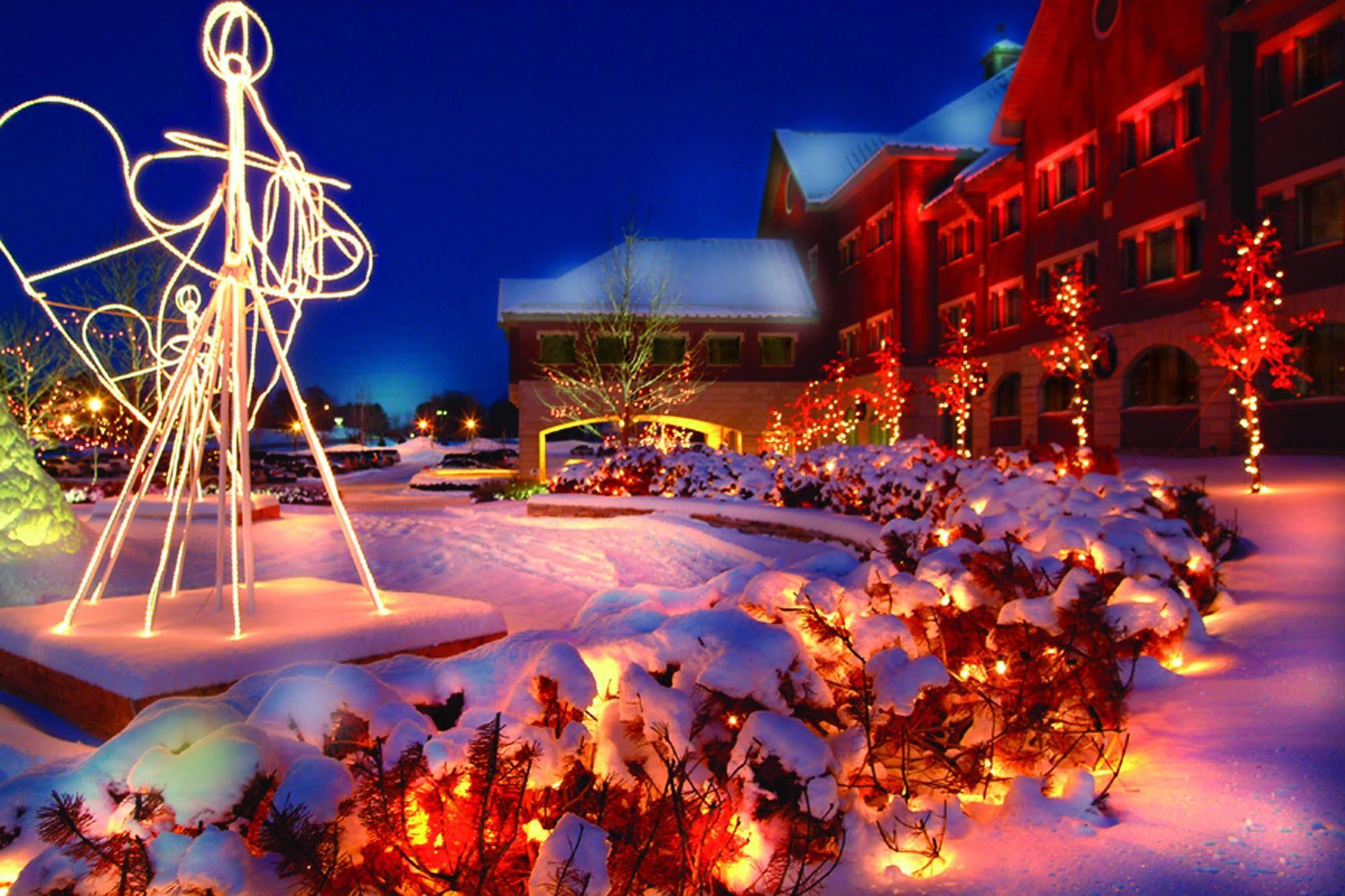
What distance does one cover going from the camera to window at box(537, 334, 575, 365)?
33.2 metres

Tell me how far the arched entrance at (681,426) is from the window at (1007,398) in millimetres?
9008

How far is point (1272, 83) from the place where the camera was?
1784 centimetres

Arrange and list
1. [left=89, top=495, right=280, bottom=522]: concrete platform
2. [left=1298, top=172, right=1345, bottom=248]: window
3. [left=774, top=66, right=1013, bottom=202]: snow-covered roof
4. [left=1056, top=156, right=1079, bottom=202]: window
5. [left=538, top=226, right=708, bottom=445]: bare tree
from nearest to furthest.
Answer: [left=89, top=495, right=280, bottom=522]: concrete platform, [left=1298, top=172, right=1345, bottom=248]: window, [left=1056, top=156, right=1079, bottom=202]: window, [left=538, top=226, right=708, bottom=445]: bare tree, [left=774, top=66, right=1013, bottom=202]: snow-covered roof

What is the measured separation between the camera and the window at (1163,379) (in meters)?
19.7

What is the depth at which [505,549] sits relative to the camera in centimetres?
1220

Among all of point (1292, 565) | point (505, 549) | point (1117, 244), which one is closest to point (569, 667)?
point (1292, 565)

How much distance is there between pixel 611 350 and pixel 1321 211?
17.4 meters

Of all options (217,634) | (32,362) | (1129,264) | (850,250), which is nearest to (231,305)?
(217,634)

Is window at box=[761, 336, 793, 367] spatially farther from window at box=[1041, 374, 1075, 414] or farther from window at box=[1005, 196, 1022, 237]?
window at box=[1041, 374, 1075, 414]

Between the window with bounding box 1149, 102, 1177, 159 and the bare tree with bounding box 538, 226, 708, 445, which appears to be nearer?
the window with bounding box 1149, 102, 1177, 159

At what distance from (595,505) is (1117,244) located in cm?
1492

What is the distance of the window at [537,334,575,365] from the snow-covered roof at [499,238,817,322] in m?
0.87

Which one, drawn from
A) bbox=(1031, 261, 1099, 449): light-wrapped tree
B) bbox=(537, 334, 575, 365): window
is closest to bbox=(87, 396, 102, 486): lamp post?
bbox=(537, 334, 575, 365): window

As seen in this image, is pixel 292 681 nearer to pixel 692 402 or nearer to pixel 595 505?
pixel 595 505
